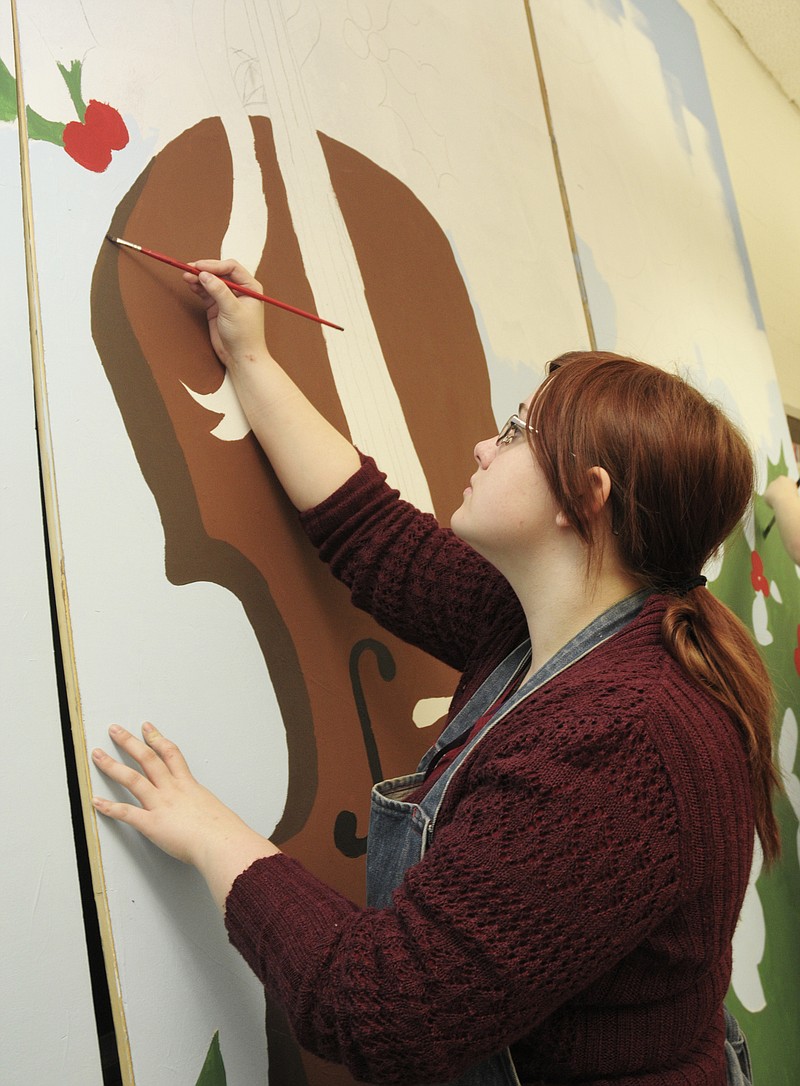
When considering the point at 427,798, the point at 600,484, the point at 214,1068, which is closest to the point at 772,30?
the point at 600,484

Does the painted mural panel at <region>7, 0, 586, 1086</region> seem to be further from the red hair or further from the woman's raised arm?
the red hair

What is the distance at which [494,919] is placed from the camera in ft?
2.40

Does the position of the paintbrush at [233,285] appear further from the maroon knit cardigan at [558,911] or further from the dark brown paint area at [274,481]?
the maroon knit cardigan at [558,911]

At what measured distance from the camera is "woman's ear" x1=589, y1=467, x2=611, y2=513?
959 mm

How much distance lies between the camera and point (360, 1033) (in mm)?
743

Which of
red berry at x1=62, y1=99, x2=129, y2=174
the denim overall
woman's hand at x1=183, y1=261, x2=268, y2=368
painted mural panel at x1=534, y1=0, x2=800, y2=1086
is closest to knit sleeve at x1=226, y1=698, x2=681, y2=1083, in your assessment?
the denim overall

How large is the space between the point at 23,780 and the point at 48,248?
49 cm

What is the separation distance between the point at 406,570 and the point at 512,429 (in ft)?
0.69

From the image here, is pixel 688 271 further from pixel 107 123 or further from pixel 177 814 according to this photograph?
pixel 177 814

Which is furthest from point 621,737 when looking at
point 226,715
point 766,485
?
point 766,485

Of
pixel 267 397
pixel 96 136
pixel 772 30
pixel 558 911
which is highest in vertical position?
pixel 772 30

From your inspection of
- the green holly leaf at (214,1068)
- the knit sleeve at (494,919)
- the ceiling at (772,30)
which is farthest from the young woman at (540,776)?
the ceiling at (772,30)

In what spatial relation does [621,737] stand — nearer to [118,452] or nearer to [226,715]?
[226,715]

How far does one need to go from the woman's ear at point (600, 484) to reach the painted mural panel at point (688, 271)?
0.92 meters
